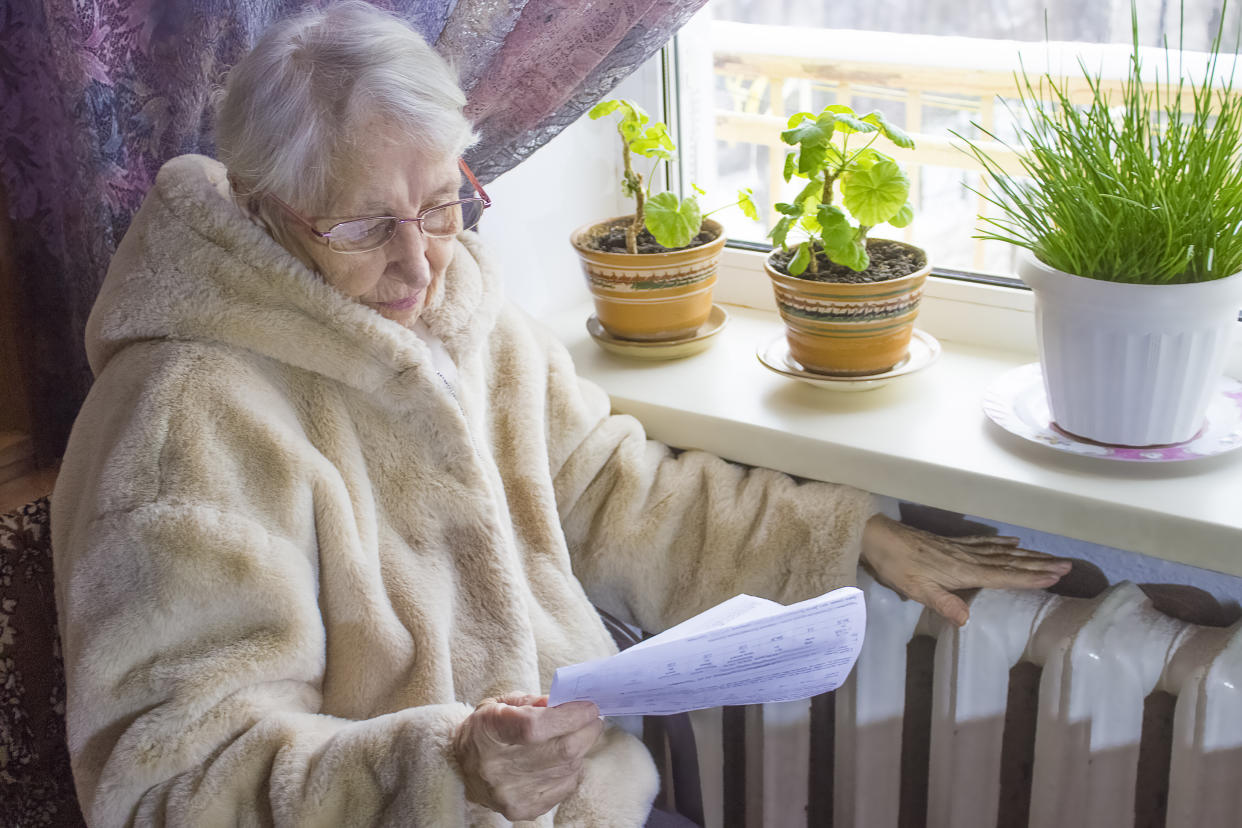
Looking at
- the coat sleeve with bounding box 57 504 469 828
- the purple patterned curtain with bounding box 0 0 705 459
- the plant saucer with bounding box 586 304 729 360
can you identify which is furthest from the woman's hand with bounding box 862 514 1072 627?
the purple patterned curtain with bounding box 0 0 705 459

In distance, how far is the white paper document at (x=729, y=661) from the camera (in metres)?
0.90

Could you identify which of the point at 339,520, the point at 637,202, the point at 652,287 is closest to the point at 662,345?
the point at 652,287

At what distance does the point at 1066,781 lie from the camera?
1.34 metres

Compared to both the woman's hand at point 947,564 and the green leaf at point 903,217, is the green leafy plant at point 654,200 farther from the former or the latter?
the woman's hand at point 947,564

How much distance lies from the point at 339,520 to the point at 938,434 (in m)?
0.71

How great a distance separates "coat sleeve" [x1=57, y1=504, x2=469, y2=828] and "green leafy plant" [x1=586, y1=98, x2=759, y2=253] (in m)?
0.70

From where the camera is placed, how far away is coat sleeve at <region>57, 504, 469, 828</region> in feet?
3.36

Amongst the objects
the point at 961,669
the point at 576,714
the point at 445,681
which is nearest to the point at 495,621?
the point at 445,681

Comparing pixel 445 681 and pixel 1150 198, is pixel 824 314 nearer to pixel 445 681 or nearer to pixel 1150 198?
pixel 1150 198

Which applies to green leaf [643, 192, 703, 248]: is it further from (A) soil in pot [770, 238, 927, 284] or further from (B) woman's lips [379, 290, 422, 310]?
(B) woman's lips [379, 290, 422, 310]

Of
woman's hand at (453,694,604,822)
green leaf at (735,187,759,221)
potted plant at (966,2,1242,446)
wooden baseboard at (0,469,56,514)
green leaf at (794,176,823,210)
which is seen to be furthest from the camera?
green leaf at (735,187,759,221)

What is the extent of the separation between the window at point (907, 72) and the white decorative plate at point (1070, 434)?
25cm

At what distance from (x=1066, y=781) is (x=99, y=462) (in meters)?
1.10

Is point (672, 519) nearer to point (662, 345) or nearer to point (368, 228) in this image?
point (662, 345)
